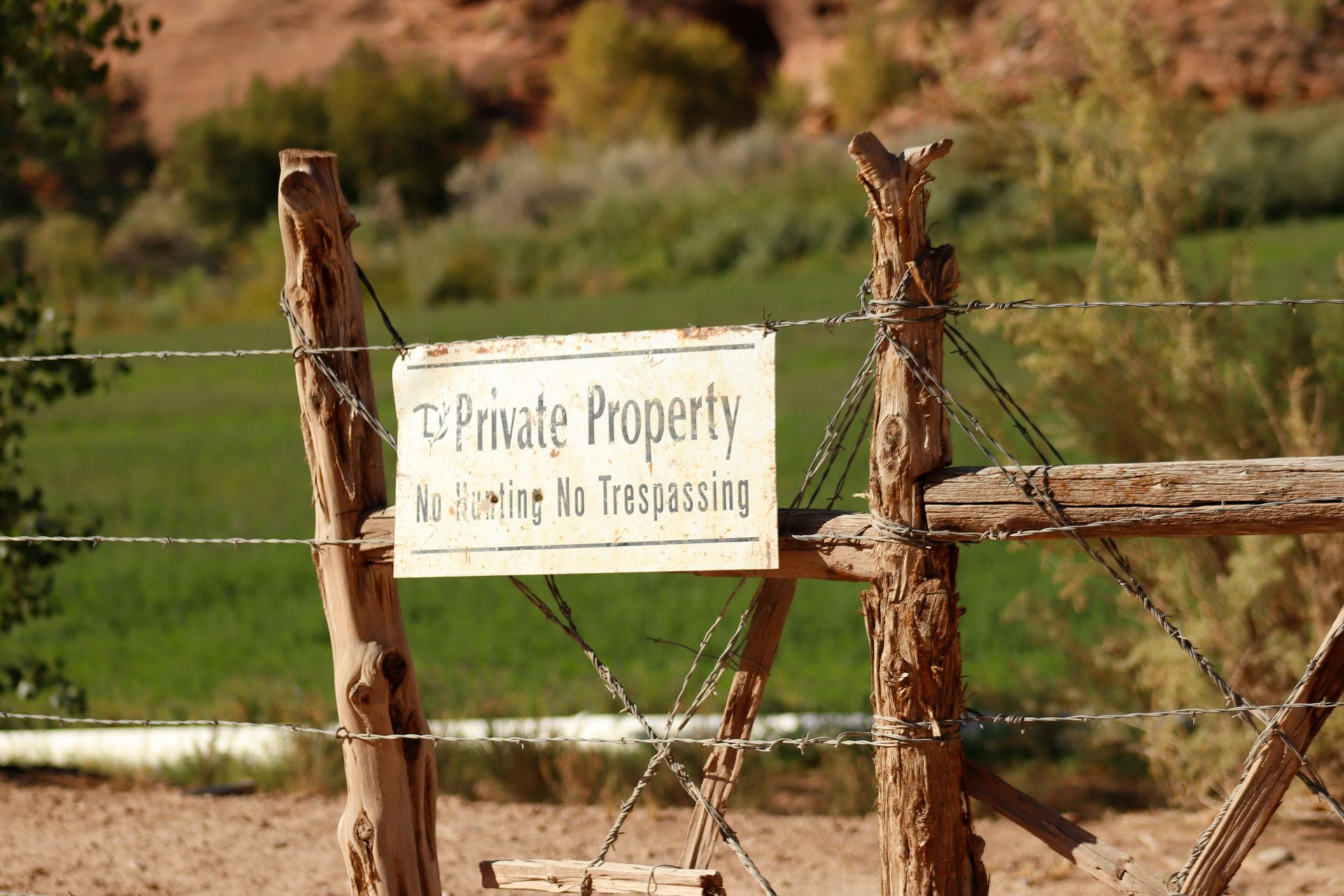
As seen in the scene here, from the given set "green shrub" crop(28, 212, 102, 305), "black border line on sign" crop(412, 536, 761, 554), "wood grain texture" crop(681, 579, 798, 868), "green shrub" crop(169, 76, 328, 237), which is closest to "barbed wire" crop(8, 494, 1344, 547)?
"black border line on sign" crop(412, 536, 761, 554)

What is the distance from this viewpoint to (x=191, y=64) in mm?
39531

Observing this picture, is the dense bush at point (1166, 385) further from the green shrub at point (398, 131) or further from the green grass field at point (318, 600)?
the green shrub at point (398, 131)

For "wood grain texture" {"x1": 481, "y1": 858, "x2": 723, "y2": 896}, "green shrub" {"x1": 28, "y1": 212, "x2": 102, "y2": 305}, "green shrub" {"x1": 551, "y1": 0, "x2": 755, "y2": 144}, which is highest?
"green shrub" {"x1": 551, "y1": 0, "x2": 755, "y2": 144}

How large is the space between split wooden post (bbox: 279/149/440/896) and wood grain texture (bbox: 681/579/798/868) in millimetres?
671

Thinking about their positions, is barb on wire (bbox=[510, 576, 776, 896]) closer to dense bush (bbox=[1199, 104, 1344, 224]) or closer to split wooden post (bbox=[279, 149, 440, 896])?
split wooden post (bbox=[279, 149, 440, 896])

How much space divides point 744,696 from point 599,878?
50cm

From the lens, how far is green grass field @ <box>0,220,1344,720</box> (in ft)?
22.8

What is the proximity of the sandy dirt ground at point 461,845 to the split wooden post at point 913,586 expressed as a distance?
183cm

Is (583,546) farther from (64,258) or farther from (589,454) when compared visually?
(64,258)

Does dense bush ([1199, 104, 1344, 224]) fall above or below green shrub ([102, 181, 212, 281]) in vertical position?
below

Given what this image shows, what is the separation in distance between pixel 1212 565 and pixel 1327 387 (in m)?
0.91

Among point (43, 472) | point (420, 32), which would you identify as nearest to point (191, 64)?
point (420, 32)

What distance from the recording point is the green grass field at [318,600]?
6.94m

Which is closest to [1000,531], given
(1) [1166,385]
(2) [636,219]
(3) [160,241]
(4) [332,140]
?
(1) [1166,385]
